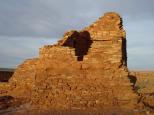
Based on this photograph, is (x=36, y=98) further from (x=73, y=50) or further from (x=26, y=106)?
(x=73, y=50)

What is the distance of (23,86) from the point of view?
2458 centimetres

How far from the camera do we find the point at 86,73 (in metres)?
22.3

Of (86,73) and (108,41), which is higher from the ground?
(108,41)

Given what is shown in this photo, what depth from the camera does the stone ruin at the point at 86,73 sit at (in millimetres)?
21391

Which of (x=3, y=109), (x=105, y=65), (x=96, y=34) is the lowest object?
(x=3, y=109)

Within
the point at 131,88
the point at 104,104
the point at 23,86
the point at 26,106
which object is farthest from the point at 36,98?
the point at 131,88

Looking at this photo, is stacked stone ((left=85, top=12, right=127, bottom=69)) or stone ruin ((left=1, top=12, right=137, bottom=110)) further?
stacked stone ((left=85, top=12, right=127, bottom=69))

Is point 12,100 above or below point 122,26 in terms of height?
below

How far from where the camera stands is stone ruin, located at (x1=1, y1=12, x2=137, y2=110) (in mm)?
21391

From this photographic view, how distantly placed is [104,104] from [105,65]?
224 cm

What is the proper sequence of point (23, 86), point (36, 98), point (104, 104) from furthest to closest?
point (23, 86) → point (36, 98) → point (104, 104)

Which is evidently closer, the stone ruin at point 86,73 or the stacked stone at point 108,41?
the stone ruin at point 86,73

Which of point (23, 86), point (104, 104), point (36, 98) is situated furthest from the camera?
point (23, 86)

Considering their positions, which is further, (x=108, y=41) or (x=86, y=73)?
(x=108, y=41)
